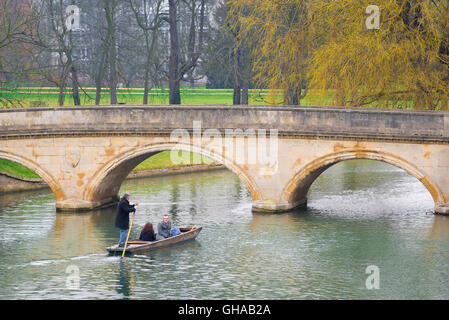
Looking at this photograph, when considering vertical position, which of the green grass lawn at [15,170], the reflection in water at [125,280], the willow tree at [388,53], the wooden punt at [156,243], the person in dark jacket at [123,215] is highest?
the willow tree at [388,53]

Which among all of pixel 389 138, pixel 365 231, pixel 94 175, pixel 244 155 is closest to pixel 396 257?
pixel 365 231

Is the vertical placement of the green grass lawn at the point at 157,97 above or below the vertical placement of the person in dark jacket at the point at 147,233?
above

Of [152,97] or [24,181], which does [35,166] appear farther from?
[152,97]

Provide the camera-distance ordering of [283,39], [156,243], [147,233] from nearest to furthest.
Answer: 1. [156,243]
2. [147,233]
3. [283,39]

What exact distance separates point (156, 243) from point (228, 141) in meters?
7.03

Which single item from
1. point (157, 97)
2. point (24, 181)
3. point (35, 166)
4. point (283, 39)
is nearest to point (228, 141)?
point (283, 39)

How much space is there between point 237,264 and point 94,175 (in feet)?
32.3

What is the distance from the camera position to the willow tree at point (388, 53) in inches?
1258

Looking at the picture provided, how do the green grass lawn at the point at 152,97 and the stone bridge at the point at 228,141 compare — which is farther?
the green grass lawn at the point at 152,97

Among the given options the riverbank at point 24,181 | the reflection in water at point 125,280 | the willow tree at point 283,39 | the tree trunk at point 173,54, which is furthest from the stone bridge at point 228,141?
the tree trunk at point 173,54

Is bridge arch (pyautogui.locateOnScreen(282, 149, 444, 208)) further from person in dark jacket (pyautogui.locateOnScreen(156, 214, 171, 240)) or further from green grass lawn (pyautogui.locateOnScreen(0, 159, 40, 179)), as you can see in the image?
green grass lawn (pyautogui.locateOnScreen(0, 159, 40, 179))

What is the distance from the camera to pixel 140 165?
45250 millimetres

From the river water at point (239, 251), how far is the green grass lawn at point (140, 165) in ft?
7.24

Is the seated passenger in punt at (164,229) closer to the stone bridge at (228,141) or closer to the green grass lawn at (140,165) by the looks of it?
the stone bridge at (228,141)
